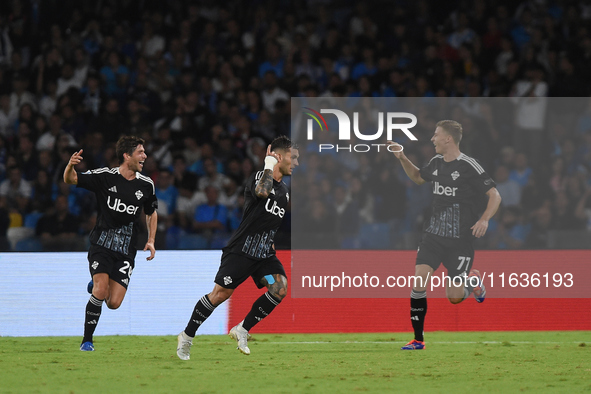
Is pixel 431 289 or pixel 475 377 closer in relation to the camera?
pixel 475 377

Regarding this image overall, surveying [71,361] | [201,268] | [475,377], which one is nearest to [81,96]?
[201,268]

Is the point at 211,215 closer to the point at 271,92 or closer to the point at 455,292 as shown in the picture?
the point at 271,92

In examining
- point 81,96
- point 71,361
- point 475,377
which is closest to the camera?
point 475,377

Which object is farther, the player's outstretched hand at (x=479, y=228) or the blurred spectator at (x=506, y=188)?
the blurred spectator at (x=506, y=188)

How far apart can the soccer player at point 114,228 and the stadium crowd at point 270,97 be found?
1.63 meters

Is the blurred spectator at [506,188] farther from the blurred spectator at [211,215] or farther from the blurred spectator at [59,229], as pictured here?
the blurred spectator at [59,229]

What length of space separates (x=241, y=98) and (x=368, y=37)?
2.35 meters

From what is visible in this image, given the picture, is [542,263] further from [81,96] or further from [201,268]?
[81,96]

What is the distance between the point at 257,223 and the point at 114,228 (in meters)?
1.56

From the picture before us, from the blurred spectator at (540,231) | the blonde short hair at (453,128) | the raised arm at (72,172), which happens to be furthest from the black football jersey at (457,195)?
the raised arm at (72,172)

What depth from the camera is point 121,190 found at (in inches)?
316

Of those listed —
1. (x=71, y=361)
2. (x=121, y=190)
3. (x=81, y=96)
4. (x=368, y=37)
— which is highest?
(x=368, y=37)

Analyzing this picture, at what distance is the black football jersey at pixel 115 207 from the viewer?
7.99 meters

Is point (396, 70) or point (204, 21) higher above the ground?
point (204, 21)
